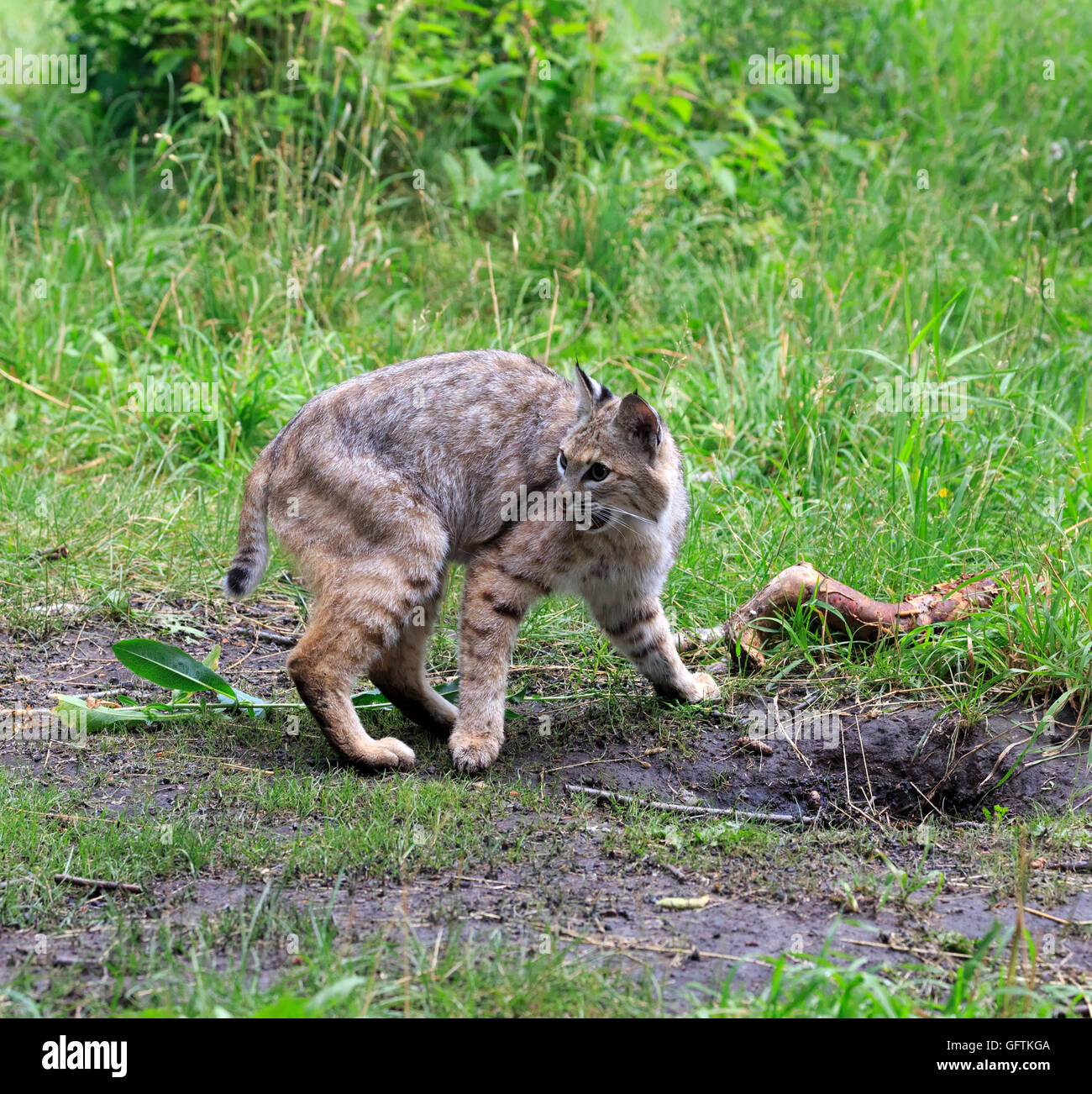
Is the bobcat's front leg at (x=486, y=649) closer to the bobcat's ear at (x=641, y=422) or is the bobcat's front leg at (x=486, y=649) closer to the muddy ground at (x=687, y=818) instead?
the muddy ground at (x=687, y=818)

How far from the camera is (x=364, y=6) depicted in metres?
7.59

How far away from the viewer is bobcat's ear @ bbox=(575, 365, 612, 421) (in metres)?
4.12

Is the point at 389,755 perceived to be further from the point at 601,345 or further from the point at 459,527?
the point at 601,345

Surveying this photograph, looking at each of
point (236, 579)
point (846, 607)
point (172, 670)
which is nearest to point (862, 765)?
point (846, 607)

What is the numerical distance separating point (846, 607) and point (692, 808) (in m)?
1.14

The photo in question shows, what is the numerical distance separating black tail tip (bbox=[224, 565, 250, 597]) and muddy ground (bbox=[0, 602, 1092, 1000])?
566 millimetres

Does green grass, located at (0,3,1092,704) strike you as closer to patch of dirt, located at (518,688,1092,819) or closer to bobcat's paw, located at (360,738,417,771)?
patch of dirt, located at (518,688,1092,819)

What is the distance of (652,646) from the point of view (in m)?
4.45

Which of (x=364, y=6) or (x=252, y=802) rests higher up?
(x=364, y=6)

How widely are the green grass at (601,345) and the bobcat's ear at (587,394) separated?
1163 mm

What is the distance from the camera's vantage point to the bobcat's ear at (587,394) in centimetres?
412
